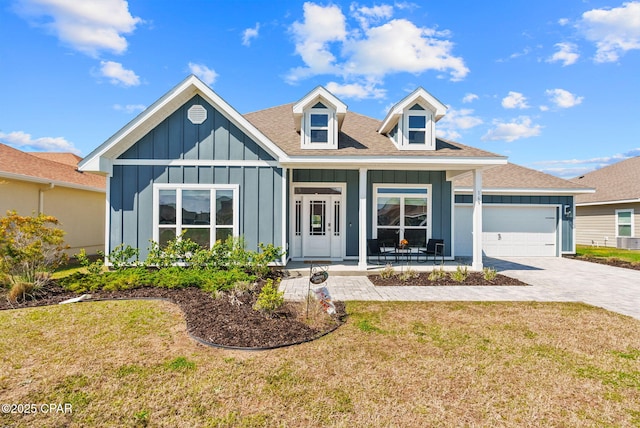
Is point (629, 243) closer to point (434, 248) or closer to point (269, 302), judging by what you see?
point (434, 248)

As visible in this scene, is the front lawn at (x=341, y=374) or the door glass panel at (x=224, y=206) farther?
the door glass panel at (x=224, y=206)

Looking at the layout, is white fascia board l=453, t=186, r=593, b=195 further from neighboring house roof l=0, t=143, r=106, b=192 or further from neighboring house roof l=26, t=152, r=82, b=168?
neighboring house roof l=26, t=152, r=82, b=168

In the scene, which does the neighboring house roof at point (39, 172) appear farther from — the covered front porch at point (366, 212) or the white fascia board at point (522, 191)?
the white fascia board at point (522, 191)

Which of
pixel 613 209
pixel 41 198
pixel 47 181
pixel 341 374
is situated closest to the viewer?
pixel 341 374

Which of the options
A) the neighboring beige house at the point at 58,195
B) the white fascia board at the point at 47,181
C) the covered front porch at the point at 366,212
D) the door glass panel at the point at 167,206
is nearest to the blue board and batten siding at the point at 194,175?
the door glass panel at the point at 167,206

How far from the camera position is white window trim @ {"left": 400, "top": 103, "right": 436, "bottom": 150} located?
9477 mm

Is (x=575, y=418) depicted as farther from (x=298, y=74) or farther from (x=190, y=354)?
(x=298, y=74)

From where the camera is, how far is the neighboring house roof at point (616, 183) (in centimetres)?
1653

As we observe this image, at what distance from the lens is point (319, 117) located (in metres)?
9.41

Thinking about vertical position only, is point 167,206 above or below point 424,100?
below

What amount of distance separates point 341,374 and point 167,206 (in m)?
7.06

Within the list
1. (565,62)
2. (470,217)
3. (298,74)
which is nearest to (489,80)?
(565,62)

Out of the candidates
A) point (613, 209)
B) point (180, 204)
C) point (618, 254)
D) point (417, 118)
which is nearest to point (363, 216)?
point (417, 118)

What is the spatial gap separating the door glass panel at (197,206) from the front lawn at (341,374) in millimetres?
3798
